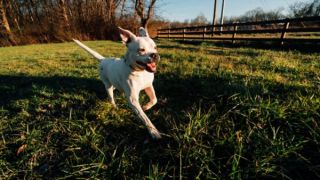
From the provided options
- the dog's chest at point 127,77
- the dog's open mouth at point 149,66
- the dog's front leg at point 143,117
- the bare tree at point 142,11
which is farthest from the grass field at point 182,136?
the bare tree at point 142,11

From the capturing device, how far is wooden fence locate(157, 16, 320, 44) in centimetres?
912

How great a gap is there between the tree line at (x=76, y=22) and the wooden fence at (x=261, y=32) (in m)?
4.59

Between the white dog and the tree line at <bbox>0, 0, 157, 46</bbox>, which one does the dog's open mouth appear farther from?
the tree line at <bbox>0, 0, 157, 46</bbox>

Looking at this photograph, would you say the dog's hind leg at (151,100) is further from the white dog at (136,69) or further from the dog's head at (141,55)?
the dog's head at (141,55)

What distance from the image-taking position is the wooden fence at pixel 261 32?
9.12m

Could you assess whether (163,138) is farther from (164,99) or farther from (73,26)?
(73,26)

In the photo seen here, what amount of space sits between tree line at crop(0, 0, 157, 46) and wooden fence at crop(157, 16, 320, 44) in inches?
181

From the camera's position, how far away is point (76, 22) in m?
26.2

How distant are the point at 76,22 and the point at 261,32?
22291 millimetres

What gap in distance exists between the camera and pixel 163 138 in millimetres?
2211

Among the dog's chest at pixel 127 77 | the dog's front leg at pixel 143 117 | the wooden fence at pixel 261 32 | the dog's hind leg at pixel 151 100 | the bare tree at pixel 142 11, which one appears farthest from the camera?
the bare tree at pixel 142 11

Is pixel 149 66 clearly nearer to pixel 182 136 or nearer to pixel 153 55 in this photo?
pixel 153 55

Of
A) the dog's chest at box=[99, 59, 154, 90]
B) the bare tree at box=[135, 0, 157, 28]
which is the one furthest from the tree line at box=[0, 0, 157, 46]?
the dog's chest at box=[99, 59, 154, 90]

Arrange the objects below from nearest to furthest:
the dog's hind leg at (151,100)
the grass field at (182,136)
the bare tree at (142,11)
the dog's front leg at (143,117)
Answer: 1. the grass field at (182,136)
2. the dog's front leg at (143,117)
3. the dog's hind leg at (151,100)
4. the bare tree at (142,11)
